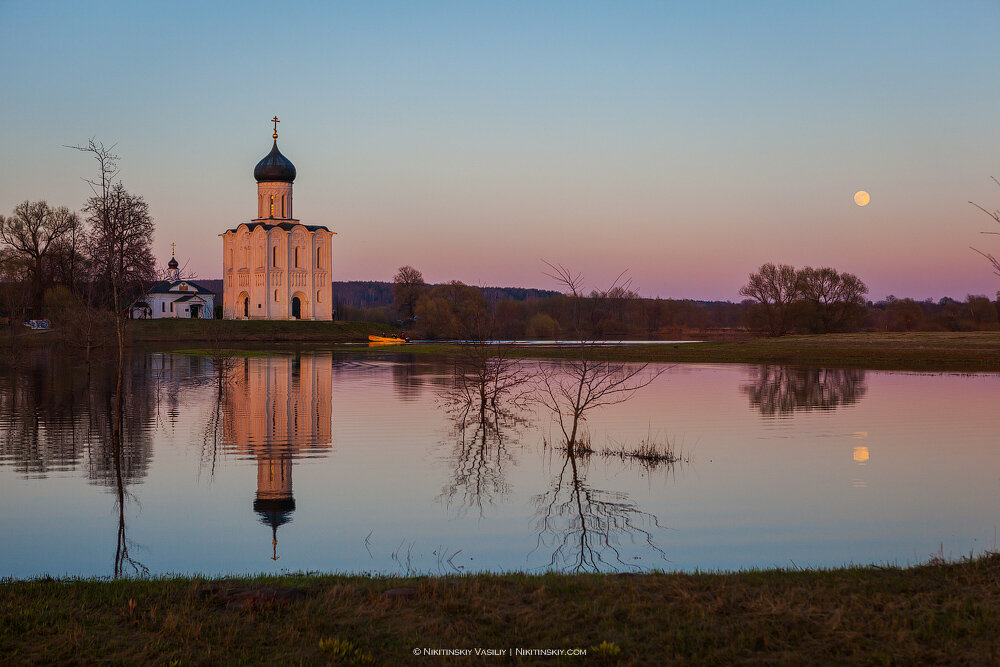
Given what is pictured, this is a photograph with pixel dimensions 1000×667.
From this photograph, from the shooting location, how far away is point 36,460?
15391 millimetres

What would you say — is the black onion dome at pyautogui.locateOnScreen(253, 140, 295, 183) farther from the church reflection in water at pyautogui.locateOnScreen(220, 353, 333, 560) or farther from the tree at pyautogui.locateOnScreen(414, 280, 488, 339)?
the church reflection in water at pyautogui.locateOnScreen(220, 353, 333, 560)

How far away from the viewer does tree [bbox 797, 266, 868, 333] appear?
8644cm

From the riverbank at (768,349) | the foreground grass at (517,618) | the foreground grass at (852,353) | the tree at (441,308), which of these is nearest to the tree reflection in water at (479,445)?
the foreground grass at (517,618)

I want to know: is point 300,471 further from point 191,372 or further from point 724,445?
point 191,372

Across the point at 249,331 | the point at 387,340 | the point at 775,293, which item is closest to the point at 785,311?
the point at 775,293

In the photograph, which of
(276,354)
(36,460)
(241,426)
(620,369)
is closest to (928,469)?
(241,426)

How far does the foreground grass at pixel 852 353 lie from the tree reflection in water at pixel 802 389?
6799 millimetres

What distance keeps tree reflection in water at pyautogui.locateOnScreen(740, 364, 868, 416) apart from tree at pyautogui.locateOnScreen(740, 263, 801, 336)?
43.7 m

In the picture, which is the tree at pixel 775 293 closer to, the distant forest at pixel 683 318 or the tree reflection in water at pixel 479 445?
the distant forest at pixel 683 318

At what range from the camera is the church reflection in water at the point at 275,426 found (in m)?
12.7

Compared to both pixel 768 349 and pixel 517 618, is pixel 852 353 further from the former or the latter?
pixel 517 618

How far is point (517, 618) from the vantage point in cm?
663

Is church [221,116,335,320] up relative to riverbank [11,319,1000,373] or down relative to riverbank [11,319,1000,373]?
up

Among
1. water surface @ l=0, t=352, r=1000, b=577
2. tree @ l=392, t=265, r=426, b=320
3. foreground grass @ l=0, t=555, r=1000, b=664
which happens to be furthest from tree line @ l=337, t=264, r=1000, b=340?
foreground grass @ l=0, t=555, r=1000, b=664
